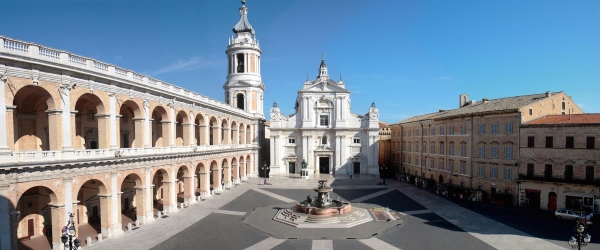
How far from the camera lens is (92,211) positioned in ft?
89.1

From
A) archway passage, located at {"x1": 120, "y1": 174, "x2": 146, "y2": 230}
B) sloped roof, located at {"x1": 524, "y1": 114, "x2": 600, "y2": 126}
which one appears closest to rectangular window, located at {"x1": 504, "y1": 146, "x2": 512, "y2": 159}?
sloped roof, located at {"x1": 524, "y1": 114, "x2": 600, "y2": 126}

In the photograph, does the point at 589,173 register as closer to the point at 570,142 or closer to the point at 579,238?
the point at 570,142

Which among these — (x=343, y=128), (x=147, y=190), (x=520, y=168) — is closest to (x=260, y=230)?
(x=147, y=190)

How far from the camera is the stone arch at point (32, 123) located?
19.4 m

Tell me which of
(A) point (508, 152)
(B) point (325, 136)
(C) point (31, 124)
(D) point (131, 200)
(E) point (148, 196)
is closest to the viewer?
(C) point (31, 124)

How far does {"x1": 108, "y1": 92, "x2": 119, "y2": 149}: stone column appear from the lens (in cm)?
2289

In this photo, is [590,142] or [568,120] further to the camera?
[568,120]

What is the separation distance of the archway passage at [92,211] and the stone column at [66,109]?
3708mm

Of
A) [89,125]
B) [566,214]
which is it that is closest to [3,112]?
[89,125]

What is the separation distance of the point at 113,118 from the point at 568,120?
1546 inches

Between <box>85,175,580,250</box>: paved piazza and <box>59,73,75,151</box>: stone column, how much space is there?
22.9 ft

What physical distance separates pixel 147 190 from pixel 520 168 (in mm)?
34806

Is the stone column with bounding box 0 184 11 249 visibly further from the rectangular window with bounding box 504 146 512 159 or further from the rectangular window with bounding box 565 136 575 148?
the rectangular window with bounding box 565 136 575 148

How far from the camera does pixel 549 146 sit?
30.1 m
